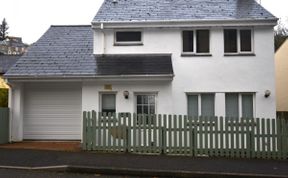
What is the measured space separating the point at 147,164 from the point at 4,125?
7.81 metres

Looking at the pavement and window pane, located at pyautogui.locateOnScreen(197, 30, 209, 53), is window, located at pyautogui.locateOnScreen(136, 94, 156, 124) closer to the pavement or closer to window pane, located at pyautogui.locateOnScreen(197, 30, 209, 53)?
window pane, located at pyautogui.locateOnScreen(197, 30, 209, 53)

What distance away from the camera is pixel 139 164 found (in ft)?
38.3

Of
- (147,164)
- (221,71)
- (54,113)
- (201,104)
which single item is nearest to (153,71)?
(201,104)

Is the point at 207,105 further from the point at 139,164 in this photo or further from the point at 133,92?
the point at 139,164

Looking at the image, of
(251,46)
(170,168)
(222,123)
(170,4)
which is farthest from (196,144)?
(170,4)

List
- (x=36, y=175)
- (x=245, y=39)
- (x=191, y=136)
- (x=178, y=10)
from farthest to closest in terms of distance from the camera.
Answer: (x=178, y=10), (x=245, y=39), (x=191, y=136), (x=36, y=175)

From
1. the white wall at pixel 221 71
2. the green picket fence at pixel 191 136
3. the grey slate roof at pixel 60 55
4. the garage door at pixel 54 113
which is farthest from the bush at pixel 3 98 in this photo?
the white wall at pixel 221 71

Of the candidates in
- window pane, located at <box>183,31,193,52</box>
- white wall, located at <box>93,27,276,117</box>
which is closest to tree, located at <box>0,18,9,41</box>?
window pane, located at <box>183,31,193,52</box>

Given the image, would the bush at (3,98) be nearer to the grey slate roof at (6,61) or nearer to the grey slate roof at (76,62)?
the grey slate roof at (76,62)

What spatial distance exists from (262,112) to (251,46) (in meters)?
2.88

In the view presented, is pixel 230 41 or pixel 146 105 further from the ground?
pixel 230 41

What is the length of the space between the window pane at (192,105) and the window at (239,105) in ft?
4.15

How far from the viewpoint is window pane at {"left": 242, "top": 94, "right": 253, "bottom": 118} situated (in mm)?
17016

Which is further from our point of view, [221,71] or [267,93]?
[221,71]
